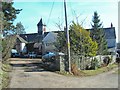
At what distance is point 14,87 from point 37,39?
212ft

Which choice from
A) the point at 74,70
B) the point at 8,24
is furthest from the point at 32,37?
the point at 74,70

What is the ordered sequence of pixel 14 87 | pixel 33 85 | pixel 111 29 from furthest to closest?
pixel 111 29 → pixel 33 85 → pixel 14 87

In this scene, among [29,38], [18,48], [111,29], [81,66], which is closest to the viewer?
[81,66]

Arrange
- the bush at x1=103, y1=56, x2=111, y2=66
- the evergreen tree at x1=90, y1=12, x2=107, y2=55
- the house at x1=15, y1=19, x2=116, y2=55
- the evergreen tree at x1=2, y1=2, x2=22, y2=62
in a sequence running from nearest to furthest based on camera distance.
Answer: the evergreen tree at x1=2, y1=2, x2=22, y2=62
the bush at x1=103, y1=56, x2=111, y2=66
the evergreen tree at x1=90, y1=12, x2=107, y2=55
the house at x1=15, y1=19, x2=116, y2=55

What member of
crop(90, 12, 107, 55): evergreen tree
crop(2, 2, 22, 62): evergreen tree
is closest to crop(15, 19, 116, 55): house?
crop(90, 12, 107, 55): evergreen tree

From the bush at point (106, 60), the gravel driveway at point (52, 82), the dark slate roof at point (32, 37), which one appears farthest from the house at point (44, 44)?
the gravel driveway at point (52, 82)

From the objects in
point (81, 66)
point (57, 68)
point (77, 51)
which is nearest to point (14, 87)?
point (57, 68)

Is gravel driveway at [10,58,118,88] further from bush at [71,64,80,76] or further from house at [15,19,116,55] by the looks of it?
house at [15,19,116,55]

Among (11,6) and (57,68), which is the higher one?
(11,6)

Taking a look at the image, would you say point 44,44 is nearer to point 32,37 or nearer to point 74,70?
point 32,37

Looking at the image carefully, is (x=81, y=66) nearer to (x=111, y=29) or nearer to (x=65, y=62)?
(x=65, y=62)

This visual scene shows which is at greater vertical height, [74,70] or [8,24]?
[8,24]

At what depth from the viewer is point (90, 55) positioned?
31891mm

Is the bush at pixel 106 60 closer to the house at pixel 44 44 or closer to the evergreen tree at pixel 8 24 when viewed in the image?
the evergreen tree at pixel 8 24
